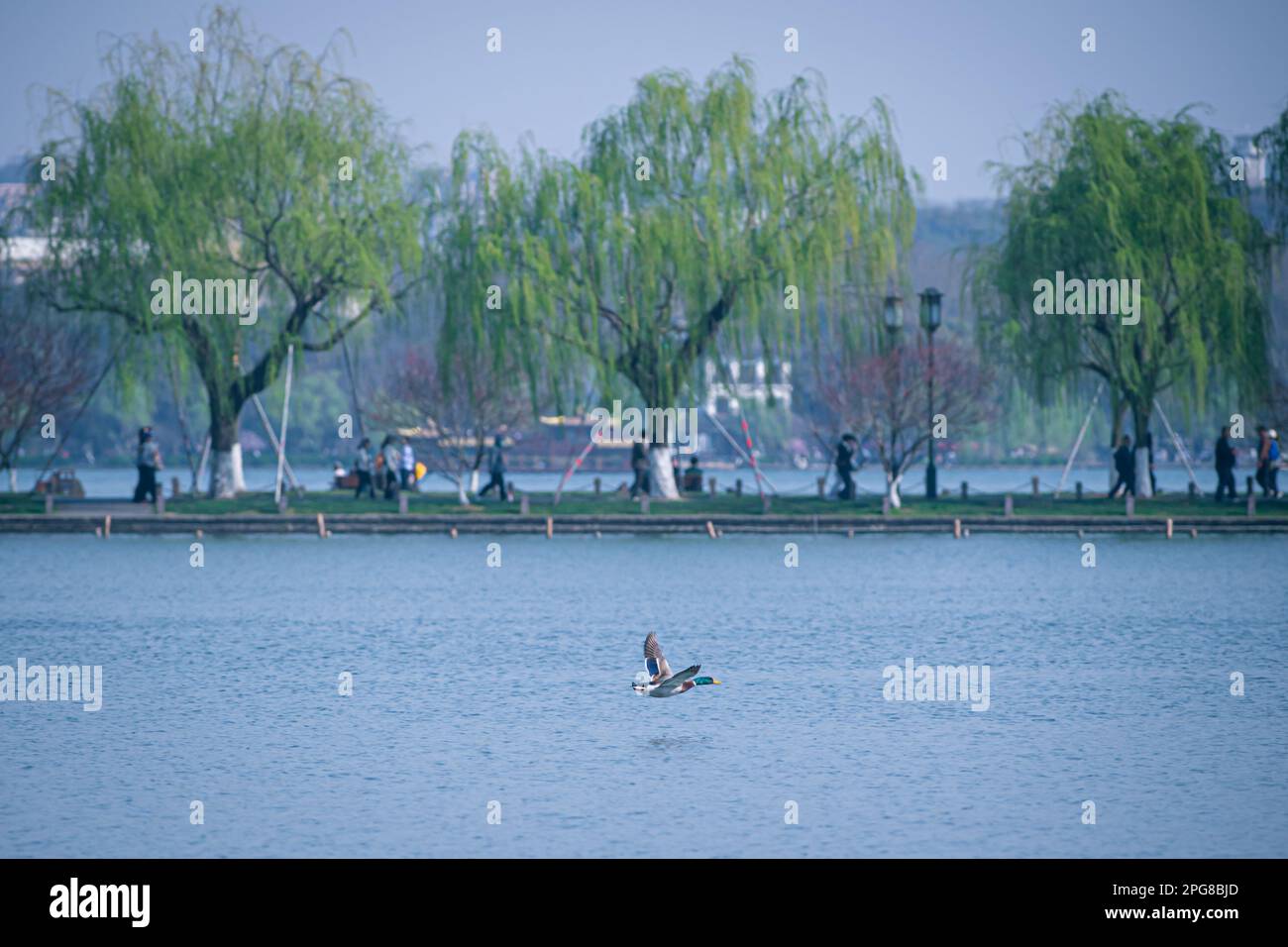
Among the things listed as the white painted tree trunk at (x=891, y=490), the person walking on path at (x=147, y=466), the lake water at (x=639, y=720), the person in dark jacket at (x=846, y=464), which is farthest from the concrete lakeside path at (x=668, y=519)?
the lake water at (x=639, y=720)

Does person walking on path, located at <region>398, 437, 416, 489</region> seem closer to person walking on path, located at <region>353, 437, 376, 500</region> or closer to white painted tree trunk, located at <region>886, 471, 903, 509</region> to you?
person walking on path, located at <region>353, 437, 376, 500</region>

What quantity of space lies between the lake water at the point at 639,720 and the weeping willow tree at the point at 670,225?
1517 cm

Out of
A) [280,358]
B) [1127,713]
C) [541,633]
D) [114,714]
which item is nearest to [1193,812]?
[1127,713]

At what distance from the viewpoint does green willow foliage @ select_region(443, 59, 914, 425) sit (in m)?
45.7

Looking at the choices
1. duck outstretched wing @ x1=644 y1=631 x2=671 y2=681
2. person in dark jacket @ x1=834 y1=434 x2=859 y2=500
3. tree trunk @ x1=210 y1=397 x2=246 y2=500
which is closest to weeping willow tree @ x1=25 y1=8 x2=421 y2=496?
tree trunk @ x1=210 y1=397 x2=246 y2=500

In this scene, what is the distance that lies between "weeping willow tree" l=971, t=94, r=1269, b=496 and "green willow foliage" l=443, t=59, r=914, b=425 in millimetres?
3457

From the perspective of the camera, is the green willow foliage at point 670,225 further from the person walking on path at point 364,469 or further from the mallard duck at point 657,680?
the mallard duck at point 657,680

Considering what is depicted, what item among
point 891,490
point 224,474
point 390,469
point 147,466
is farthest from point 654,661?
point 224,474

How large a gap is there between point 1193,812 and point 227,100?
126 ft

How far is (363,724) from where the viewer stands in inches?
651

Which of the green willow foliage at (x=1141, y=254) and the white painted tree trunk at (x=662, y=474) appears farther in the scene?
the white painted tree trunk at (x=662, y=474)

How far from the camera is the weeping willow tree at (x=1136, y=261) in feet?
146

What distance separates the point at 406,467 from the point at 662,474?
8.12 m

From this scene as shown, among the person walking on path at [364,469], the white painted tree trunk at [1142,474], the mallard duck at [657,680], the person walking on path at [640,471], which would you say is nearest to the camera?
the mallard duck at [657,680]
